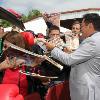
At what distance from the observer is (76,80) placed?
4.42 m

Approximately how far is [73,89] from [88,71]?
0.32 metres

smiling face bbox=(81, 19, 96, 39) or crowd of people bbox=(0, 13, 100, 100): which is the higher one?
smiling face bbox=(81, 19, 96, 39)

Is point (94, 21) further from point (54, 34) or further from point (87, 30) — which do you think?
point (54, 34)

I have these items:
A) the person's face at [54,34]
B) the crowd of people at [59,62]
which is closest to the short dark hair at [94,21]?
the crowd of people at [59,62]

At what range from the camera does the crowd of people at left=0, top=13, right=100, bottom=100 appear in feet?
14.1

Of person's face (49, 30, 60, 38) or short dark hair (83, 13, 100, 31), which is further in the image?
person's face (49, 30, 60, 38)

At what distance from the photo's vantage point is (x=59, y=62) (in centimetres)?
511

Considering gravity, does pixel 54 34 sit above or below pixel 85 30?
below

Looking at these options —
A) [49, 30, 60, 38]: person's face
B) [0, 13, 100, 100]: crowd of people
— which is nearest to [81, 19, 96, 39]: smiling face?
[0, 13, 100, 100]: crowd of people

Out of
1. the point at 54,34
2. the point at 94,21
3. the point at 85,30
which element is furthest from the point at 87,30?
the point at 54,34

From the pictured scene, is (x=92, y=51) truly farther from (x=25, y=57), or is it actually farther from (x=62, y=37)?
(x=62, y=37)

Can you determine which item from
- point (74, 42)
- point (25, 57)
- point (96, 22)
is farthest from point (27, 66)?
point (96, 22)

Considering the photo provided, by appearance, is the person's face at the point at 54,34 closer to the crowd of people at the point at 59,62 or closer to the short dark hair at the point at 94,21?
the crowd of people at the point at 59,62

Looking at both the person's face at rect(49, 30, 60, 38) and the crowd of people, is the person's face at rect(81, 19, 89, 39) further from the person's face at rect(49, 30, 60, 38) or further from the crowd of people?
the person's face at rect(49, 30, 60, 38)
